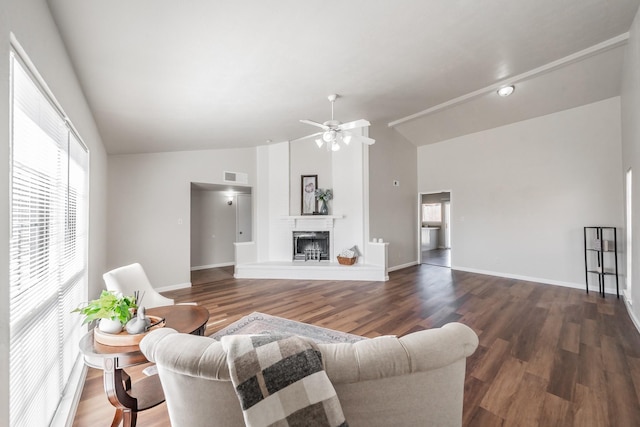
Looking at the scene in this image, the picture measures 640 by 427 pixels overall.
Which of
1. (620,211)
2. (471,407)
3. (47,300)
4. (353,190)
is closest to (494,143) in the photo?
(620,211)

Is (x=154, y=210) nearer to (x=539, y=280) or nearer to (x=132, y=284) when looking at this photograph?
(x=132, y=284)

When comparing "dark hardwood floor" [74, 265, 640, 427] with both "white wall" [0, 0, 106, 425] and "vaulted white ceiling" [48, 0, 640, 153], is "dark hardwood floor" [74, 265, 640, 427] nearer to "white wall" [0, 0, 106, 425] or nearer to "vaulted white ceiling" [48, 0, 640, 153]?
"white wall" [0, 0, 106, 425]

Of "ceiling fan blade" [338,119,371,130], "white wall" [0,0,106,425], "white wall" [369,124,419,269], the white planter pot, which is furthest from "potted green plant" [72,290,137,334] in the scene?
"white wall" [369,124,419,269]

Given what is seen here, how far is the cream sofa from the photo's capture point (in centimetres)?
87

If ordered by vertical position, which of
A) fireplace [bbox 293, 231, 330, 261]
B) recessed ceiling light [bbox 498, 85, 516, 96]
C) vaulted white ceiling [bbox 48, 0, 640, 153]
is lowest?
fireplace [bbox 293, 231, 330, 261]

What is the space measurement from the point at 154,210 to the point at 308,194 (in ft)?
9.60

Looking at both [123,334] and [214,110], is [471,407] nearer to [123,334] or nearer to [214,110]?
[123,334]

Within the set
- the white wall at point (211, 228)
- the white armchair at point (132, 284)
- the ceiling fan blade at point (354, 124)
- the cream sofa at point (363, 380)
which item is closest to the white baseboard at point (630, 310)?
the cream sofa at point (363, 380)

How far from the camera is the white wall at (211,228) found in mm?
6355

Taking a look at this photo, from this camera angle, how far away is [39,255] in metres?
1.43

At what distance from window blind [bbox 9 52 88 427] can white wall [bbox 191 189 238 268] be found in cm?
427

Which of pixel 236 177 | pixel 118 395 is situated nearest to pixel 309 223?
pixel 236 177

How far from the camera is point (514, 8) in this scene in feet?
7.36

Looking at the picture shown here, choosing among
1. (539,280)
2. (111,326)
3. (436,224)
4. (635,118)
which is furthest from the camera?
(436,224)
